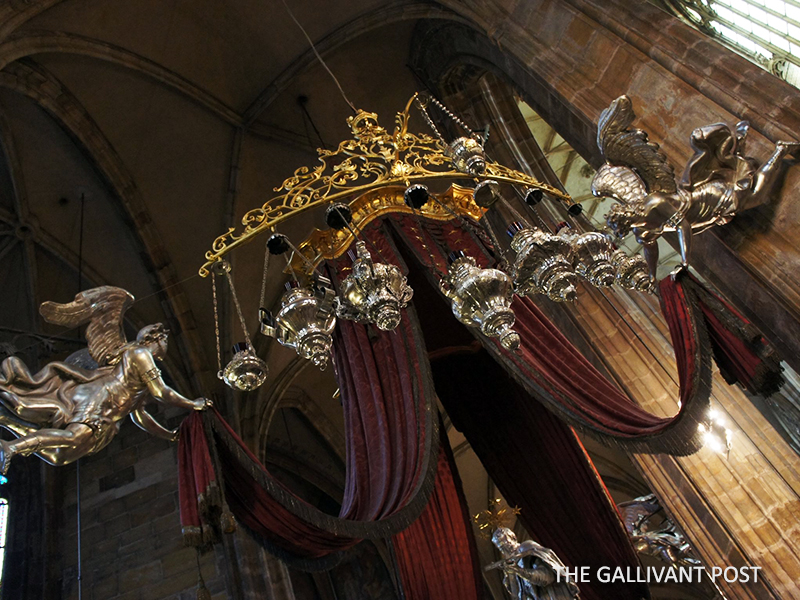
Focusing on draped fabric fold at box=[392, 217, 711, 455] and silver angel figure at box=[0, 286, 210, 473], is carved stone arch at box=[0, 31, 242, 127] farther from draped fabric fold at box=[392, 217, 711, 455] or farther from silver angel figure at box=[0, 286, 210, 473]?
draped fabric fold at box=[392, 217, 711, 455]

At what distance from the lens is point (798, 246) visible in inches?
140

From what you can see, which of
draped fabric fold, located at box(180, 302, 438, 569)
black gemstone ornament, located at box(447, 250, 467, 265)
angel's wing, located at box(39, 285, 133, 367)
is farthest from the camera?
black gemstone ornament, located at box(447, 250, 467, 265)

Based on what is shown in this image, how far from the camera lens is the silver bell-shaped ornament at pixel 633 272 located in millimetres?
3613

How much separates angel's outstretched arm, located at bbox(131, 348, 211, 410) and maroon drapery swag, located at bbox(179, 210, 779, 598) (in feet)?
0.31

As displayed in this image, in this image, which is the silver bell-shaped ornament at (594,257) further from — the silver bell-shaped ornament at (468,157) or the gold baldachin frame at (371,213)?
the gold baldachin frame at (371,213)

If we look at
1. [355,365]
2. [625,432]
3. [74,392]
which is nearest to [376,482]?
[355,365]

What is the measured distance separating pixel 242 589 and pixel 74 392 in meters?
4.66

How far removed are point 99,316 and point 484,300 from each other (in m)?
1.90

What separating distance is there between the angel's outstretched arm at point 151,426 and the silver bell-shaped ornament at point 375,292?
103cm

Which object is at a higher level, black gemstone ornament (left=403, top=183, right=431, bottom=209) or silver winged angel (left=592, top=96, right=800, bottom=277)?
black gemstone ornament (left=403, top=183, right=431, bottom=209)

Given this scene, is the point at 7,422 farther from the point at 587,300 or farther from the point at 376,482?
the point at 587,300

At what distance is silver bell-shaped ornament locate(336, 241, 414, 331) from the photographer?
10.6 feet

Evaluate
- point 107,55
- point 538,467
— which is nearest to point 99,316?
point 538,467

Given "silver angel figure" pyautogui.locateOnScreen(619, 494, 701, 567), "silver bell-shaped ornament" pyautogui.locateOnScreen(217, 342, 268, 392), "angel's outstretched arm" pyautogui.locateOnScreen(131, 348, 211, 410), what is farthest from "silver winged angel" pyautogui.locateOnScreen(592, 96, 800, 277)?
"silver angel figure" pyautogui.locateOnScreen(619, 494, 701, 567)
